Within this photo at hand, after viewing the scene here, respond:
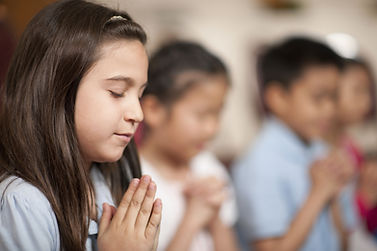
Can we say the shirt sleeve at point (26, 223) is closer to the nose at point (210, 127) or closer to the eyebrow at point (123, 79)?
the eyebrow at point (123, 79)

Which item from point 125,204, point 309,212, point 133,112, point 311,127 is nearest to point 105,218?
point 125,204

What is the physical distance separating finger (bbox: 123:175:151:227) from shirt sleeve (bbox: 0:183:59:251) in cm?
9

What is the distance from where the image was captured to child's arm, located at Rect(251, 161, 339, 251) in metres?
1.01

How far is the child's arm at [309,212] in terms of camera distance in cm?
101

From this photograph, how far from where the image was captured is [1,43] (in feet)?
3.70

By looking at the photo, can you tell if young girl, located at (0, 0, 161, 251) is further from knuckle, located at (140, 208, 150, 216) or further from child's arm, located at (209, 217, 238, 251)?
child's arm, located at (209, 217, 238, 251)

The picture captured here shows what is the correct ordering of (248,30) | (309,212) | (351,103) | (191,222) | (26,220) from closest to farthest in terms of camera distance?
(26,220) < (191,222) < (309,212) < (351,103) < (248,30)

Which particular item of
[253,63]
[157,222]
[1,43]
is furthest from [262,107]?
[157,222]

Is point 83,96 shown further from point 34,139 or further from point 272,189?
point 272,189

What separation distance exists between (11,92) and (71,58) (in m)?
0.10

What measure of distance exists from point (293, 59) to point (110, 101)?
2.56ft

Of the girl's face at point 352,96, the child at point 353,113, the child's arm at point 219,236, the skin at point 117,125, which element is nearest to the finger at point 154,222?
the skin at point 117,125

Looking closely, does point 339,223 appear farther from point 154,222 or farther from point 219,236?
point 154,222

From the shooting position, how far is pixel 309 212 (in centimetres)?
103
